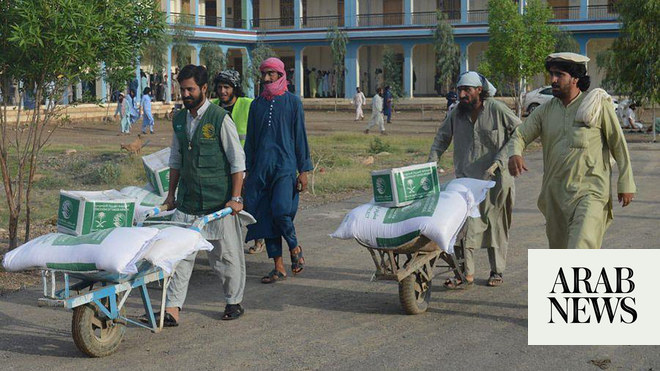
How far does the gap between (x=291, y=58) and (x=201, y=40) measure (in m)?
7.80

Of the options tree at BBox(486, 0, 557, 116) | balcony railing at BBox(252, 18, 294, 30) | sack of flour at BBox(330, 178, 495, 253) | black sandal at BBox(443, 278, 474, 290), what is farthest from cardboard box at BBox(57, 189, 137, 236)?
balcony railing at BBox(252, 18, 294, 30)

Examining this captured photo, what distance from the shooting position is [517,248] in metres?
9.16

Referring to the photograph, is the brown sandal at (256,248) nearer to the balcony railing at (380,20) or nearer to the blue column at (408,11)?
the blue column at (408,11)

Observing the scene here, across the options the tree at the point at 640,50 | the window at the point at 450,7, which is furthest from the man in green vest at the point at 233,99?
the window at the point at 450,7

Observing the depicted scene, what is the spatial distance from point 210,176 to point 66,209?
1.10m

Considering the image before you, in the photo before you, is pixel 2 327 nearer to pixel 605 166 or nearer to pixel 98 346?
pixel 98 346

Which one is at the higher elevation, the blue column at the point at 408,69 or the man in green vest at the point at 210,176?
the blue column at the point at 408,69

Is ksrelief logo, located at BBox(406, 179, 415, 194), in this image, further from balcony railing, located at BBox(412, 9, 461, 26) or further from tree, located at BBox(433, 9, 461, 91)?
balcony railing, located at BBox(412, 9, 461, 26)

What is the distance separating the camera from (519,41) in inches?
1076

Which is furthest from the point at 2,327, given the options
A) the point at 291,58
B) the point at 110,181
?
the point at 291,58

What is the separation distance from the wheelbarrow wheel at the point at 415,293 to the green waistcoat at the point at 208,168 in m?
1.38

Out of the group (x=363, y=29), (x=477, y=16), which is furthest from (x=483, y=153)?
(x=477, y=16)

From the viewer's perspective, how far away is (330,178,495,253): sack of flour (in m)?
6.09

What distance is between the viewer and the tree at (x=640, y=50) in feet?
76.2
